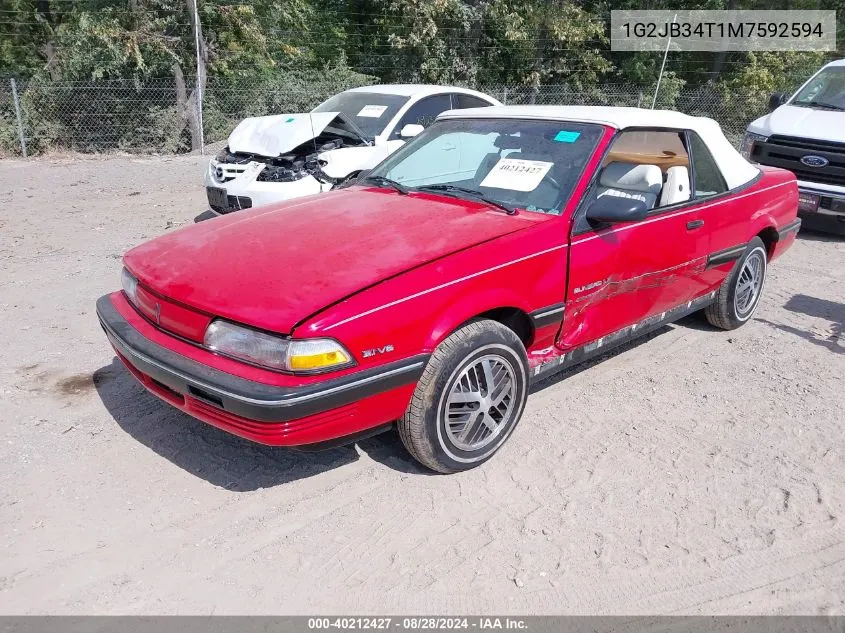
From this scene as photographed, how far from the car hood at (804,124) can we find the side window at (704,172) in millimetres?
4002

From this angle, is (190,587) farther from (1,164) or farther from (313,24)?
(313,24)

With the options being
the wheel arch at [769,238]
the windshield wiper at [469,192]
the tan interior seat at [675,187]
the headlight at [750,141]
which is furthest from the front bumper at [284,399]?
the headlight at [750,141]

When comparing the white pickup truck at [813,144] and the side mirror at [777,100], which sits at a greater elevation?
the side mirror at [777,100]

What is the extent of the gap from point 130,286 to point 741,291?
4.08 m

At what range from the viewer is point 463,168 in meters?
4.22

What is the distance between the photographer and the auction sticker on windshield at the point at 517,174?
3840 mm

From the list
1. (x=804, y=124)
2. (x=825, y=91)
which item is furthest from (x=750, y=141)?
(x=825, y=91)

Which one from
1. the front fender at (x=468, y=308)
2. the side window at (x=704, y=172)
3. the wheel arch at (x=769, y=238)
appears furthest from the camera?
the wheel arch at (x=769, y=238)

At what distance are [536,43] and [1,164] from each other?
12.6 metres

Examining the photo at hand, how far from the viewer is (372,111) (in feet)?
27.1

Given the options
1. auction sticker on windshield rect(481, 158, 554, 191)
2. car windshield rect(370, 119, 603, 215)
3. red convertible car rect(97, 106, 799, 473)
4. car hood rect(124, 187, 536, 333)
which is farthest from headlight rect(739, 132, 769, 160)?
car hood rect(124, 187, 536, 333)

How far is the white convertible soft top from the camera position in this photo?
160 inches

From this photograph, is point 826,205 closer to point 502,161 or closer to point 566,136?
point 566,136

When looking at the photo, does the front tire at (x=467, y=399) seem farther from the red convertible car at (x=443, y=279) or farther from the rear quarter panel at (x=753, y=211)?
the rear quarter panel at (x=753, y=211)
